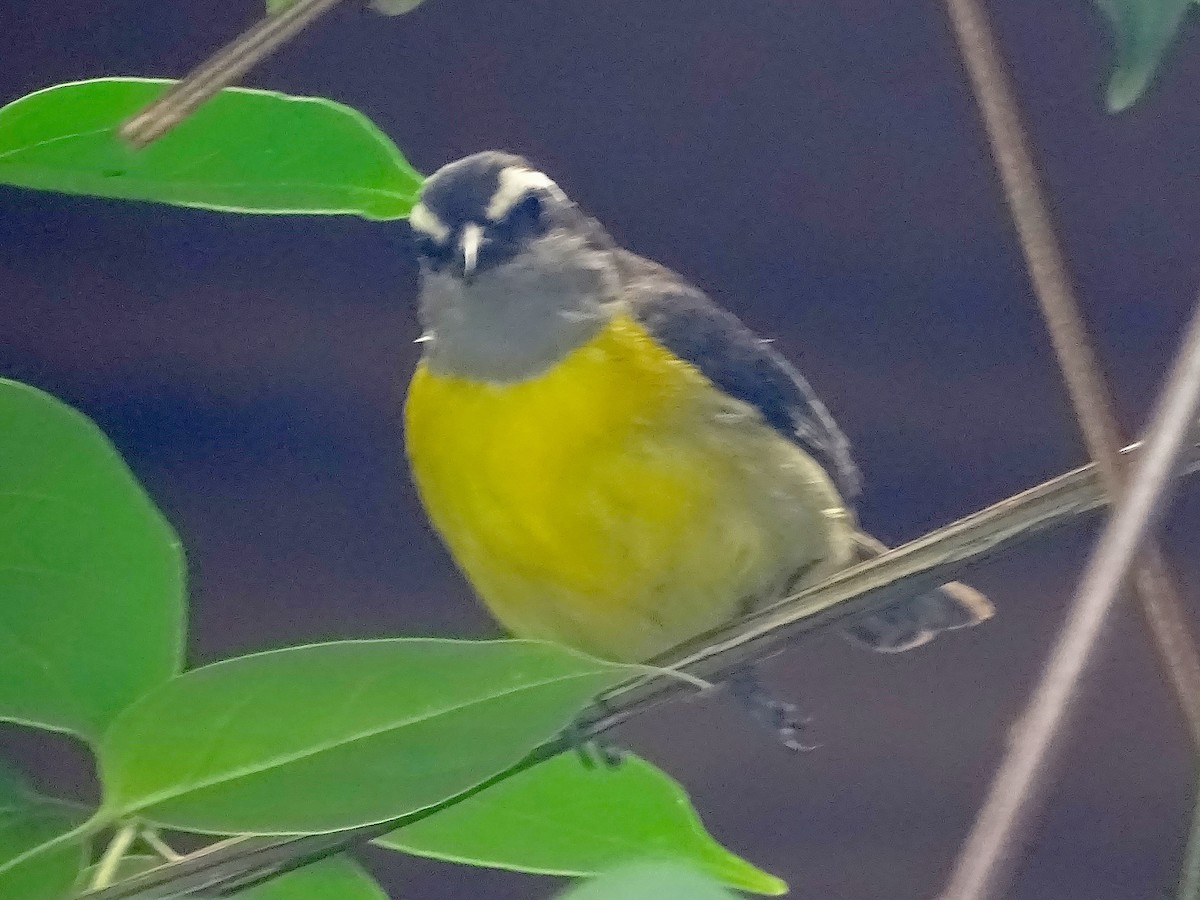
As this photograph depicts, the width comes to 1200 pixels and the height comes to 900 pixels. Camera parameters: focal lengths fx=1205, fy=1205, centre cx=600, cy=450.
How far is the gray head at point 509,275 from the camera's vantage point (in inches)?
23.5

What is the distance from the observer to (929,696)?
70 centimetres

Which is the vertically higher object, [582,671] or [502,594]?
[502,594]

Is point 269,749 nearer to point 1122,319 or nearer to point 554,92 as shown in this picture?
point 554,92

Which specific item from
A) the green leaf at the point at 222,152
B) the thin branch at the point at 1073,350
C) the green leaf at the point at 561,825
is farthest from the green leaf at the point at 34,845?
the thin branch at the point at 1073,350

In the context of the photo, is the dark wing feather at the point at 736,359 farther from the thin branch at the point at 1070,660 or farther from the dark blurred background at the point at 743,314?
the thin branch at the point at 1070,660

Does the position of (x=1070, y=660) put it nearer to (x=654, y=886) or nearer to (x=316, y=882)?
(x=654, y=886)

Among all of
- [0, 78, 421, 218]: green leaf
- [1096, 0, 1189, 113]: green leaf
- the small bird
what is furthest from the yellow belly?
[1096, 0, 1189, 113]: green leaf

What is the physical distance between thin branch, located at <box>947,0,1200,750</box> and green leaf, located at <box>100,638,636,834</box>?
0.17 m

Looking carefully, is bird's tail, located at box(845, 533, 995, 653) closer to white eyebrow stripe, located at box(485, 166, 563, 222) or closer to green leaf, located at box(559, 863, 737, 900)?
white eyebrow stripe, located at box(485, 166, 563, 222)

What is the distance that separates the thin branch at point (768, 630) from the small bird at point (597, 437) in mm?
90

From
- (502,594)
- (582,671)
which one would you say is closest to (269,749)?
(582,671)

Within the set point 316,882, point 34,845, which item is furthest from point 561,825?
point 34,845

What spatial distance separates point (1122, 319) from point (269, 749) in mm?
495

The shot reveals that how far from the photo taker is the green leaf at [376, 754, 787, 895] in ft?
1.73
